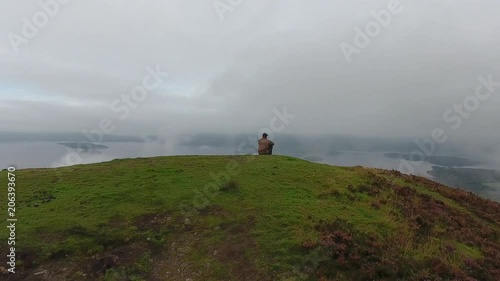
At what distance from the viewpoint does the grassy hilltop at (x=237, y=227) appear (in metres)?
14.1

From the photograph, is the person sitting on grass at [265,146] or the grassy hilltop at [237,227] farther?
the person sitting on grass at [265,146]

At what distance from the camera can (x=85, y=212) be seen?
1773cm

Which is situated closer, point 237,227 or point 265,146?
point 237,227

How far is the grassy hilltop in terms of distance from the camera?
46.3 ft

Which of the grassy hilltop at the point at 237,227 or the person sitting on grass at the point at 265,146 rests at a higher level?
the person sitting on grass at the point at 265,146

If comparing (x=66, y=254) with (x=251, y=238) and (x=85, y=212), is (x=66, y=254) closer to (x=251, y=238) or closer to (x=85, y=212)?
(x=85, y=212)

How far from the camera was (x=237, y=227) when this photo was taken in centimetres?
1659

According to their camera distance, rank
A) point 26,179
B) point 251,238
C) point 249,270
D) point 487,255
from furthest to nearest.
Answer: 1. point 26,179
2. point 487,255
3. point 251,238
4. point 249,270

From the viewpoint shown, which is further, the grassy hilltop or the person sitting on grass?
the person sitting on grass

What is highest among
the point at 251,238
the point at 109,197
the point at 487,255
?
the point at 109,197

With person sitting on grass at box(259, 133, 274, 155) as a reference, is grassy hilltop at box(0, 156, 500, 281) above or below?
below

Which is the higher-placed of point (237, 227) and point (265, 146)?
point (265, 146)

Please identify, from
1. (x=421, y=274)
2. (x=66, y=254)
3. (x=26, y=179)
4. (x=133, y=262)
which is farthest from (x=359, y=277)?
(x=26, y=179)

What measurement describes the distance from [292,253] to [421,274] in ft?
17.2
